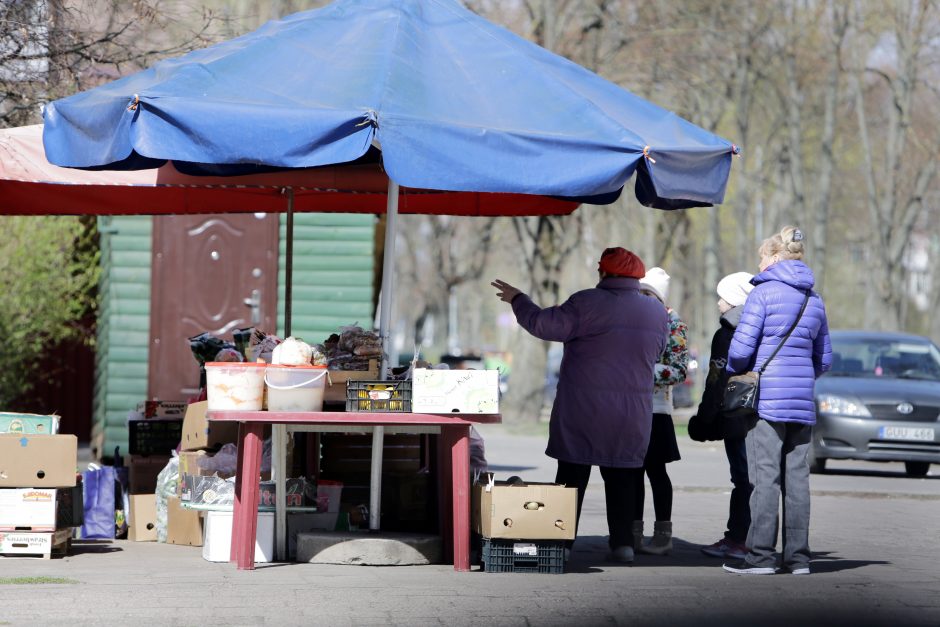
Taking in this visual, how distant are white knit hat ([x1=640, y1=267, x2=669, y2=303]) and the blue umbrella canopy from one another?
28.9 inches

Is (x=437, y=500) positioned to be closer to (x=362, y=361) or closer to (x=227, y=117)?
(x=362, y=361)

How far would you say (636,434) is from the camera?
8.52m

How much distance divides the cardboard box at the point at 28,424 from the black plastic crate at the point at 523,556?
266cm

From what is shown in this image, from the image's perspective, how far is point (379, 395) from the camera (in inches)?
310

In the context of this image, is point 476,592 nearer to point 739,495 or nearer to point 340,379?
point 340,379

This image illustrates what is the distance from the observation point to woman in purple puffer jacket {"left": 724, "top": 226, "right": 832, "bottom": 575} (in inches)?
323

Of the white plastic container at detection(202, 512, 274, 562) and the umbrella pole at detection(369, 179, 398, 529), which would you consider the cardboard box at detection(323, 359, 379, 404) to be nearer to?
the umbrella pole at detection(369, 179, 398, 529)

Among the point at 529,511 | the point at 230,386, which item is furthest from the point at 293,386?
the point at 529,511

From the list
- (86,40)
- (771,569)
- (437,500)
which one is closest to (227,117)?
(437,500)

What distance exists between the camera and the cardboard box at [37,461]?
8.41 m

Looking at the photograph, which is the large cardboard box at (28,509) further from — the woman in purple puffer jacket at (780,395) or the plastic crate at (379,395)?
the woman in purple puffer jacket at (780,395)

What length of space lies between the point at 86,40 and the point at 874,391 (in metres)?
9.31

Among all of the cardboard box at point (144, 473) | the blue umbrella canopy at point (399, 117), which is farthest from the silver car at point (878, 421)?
the cardboard box at point (144, 473)

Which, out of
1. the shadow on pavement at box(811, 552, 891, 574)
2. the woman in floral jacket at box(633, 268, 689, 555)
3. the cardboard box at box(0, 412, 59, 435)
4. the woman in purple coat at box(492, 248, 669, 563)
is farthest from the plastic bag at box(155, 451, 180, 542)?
the shadow on pavement at box(811, 552, 891, 574)
